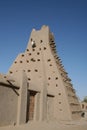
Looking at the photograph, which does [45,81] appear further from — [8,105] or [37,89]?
[8,105]

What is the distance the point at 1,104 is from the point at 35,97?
752cm

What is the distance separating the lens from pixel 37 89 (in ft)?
86.9

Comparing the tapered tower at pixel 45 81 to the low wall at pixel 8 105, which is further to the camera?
the tapered tower at pixel 45 81

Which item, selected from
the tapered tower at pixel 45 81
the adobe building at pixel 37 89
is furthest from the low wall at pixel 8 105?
the tapered tower at pixel 45 81

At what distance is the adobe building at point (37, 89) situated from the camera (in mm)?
21094

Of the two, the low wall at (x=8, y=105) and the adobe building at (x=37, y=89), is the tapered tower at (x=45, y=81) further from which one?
the low wall at (x=8, y=105)

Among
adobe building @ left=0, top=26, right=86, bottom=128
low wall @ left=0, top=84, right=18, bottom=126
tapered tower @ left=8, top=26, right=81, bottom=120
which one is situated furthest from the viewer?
tapered tower @ left=8, top=26, right=81, bottom=120

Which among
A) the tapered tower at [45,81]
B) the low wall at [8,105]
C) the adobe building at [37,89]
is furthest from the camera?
the tapered tower at [45,81]

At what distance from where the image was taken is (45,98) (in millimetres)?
28250

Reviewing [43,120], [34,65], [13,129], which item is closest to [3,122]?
[13,129]

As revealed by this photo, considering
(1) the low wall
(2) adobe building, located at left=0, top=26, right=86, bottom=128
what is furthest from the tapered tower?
(1) the low wall

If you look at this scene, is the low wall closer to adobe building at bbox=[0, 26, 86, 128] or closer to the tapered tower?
adobe building at bbox=[0, 26, 86, 128]

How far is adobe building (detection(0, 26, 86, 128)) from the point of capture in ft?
69.2

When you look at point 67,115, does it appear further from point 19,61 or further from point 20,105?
point 19,61
